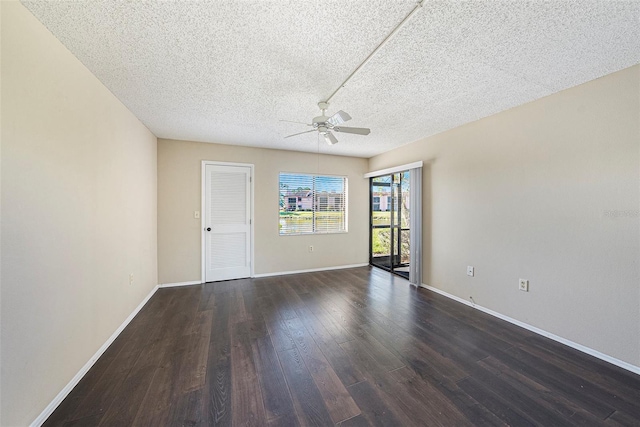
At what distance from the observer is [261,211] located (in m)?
4.30

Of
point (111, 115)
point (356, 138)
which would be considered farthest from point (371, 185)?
point (111, 115)

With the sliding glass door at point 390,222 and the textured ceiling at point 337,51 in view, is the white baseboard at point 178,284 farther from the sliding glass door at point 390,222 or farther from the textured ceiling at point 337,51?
the sliding glass door at point 390,222

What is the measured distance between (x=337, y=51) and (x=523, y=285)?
120 inches

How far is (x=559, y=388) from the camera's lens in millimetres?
1667

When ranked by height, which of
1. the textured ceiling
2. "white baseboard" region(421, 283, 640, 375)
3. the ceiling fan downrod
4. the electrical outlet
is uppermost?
the textured ceiling

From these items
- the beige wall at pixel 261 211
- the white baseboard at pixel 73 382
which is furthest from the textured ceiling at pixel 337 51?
the white baseboard at pixel 73 382

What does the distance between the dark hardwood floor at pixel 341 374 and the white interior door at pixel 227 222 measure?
1.22m

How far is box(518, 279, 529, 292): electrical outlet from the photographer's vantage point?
2498 millimetres

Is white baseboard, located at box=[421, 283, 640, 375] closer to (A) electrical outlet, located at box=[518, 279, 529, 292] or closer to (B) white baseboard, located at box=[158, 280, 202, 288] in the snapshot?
(A) electrical outlet, located at box=[518, 279, 529, 292]

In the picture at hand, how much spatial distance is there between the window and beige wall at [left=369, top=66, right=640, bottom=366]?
227 cm

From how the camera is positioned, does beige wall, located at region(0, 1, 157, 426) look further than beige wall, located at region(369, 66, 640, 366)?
No

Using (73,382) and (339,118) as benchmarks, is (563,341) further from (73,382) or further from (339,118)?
(73,382)

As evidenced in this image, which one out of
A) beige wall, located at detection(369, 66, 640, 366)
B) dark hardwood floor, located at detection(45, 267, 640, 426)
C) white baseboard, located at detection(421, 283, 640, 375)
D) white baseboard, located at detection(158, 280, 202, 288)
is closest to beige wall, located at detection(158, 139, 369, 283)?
white baseboard, located at detection(158, 280, 202, 288)

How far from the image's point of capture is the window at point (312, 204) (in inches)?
179
